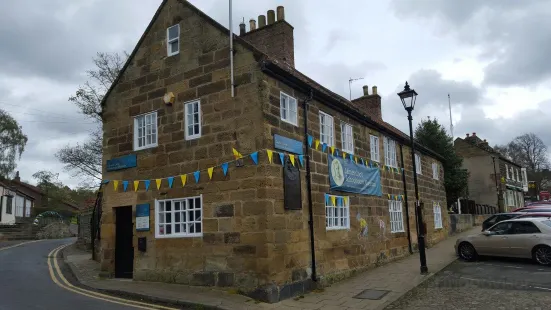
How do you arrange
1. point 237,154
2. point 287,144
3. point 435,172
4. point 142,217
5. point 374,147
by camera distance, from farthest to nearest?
1. point 435,172
2. point 374,147
3. point 142,217
4. point 287,144
5. point 237,154

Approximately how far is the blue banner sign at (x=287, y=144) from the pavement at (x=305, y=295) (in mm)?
3564

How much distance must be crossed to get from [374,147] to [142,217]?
8816 millimetres

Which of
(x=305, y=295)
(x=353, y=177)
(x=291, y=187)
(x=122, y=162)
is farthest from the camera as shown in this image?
(x=353, y=177)

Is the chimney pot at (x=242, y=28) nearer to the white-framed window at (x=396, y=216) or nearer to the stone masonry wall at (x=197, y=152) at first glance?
the stone masonry wall at (x=197, y=152)

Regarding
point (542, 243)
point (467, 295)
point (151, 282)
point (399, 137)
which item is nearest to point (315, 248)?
point (467, 295)

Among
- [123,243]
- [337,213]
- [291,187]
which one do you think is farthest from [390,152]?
[123,243]

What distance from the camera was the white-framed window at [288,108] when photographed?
35.5 feet

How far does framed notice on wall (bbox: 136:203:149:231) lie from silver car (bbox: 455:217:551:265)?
36.0ft

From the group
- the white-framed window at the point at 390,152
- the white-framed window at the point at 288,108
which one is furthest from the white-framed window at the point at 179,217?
the white-framed window at the point at 390,152

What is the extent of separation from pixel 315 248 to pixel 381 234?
4.95m

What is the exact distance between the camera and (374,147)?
52.7 feet

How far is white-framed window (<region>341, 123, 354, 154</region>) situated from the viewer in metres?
13.8

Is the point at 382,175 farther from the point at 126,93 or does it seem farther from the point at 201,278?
the point at 126,93

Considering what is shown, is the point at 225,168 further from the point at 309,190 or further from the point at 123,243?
the point at 123,243
